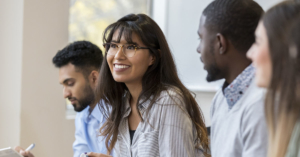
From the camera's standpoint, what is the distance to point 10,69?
8.43ft

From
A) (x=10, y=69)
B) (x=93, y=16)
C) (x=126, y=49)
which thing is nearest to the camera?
(x=126, y=49)

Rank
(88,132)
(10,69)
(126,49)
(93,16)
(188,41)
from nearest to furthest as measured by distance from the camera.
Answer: (126,49) < (88,132) < (10,69) < (93,16) < (188,41)

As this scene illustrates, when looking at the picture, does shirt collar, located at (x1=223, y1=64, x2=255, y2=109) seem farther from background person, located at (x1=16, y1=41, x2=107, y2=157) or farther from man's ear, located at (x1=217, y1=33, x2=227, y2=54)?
background person, located at (x1=16, y1=41, x2=107, y2=157)

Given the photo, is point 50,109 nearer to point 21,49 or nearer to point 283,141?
point 21,49

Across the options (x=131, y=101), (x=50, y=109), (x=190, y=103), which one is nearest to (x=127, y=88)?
(x=131, y=101)

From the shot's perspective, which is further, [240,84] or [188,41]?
[188,41]

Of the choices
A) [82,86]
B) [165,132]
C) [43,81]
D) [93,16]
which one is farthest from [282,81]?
[93,16]

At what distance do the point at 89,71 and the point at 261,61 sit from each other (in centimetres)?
158

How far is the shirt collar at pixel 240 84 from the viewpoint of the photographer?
3.31 feet

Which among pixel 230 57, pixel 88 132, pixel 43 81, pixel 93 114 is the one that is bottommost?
pixel 88 132

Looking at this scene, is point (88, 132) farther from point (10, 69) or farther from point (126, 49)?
point (10, 69)

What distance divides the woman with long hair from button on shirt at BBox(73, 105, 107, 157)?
1331 mm

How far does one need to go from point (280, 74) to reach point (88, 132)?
1518 millimetres

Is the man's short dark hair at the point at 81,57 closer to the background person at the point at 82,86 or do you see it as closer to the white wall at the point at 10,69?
the background person at the point at 82,86
